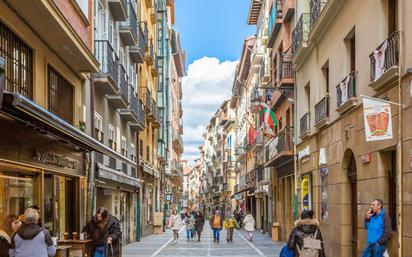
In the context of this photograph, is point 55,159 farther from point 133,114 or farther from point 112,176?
point 133,114

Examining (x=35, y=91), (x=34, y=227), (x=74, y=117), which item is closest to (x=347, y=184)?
(x=74, y=117)

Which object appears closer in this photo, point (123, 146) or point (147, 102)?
point (123, 146)

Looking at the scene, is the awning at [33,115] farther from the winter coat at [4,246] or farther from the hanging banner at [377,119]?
the hanging banner at [377,119]

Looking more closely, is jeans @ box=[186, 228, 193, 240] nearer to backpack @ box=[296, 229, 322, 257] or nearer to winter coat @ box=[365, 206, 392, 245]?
winter coat @ box=[365, 206, 392, 245]

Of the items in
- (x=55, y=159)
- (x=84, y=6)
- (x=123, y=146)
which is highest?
(x=84, y=6)

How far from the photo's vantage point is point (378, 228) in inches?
491

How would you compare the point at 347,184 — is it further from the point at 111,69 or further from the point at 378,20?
the point at 111,69

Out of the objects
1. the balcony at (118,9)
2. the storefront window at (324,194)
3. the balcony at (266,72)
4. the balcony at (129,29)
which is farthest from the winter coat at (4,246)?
the balcony at (266,72)

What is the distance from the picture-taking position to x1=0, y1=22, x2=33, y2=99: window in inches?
505

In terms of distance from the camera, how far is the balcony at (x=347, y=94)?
667 inches

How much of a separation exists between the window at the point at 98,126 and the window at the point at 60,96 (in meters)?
3.76

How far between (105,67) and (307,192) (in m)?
9.14

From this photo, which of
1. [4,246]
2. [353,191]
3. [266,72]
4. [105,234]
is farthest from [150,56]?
[4,246]

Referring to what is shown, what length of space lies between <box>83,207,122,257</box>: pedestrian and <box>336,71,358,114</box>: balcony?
6.67 metres
